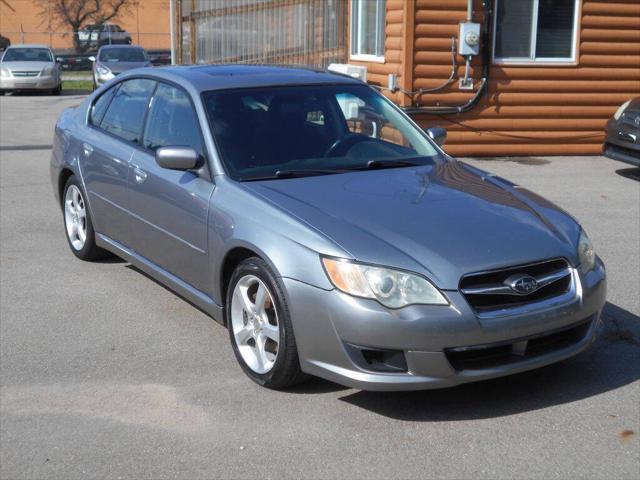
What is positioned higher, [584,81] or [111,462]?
[584,81]

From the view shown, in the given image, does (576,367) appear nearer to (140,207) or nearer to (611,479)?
(611,479)

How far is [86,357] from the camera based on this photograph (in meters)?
5.30

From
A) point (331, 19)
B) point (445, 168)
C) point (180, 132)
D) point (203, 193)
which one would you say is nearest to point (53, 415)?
point (203, 193)

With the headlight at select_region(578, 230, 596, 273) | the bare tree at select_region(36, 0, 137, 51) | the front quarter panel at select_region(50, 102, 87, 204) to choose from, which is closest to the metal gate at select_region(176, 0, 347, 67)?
the front quarter panel at select_region(50, 102, 87, 204)

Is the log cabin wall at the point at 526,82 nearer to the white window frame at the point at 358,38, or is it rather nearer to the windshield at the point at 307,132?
the white window frame at the point at 358,38

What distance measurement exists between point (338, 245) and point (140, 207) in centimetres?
202

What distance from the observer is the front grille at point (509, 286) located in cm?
430

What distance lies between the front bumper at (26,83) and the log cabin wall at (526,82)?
1474 centimetres

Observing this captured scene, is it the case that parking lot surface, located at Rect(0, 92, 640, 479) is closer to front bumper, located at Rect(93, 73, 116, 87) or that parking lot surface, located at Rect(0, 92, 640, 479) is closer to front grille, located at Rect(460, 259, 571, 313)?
front grille, located at Rect(460, 259, 571, 313)

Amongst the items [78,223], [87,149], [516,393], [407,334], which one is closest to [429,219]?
[407,334]

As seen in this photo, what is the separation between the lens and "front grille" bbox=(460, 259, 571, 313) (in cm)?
430

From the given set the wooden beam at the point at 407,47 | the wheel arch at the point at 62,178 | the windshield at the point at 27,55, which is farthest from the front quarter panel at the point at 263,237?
the windshield at the point at 27,55

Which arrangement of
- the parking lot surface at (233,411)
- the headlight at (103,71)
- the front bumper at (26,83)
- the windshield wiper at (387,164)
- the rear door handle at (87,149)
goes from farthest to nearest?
the front bumper at (26,83) < the headlight at (103,71) < the rear door handle at (87,149) < the windshield wiper at (387,164) < the parking lot surface at (233,411)

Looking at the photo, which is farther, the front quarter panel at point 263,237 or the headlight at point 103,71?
the headlight at point 103,71
